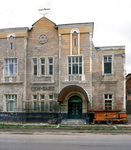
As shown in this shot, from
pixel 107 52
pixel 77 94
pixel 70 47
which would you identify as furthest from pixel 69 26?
pixel 77 94

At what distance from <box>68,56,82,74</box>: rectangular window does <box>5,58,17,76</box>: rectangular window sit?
634cm

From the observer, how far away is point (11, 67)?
82.0 ft

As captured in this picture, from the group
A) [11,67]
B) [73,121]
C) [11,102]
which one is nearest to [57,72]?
[11,67]

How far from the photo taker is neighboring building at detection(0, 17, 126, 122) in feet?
75.7

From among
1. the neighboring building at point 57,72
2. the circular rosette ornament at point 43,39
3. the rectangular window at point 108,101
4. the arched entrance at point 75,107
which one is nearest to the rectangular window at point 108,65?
the neighboring building at point 57,72

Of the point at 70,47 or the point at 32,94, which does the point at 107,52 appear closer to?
the point at 70,47

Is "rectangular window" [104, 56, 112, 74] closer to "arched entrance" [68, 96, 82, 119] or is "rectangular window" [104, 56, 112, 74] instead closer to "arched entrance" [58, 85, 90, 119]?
"arched entrance" [58, 85, 90, 119]

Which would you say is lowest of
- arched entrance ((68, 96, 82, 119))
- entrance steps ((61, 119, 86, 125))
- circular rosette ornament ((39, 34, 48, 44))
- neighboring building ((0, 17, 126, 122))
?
entrance steps ((61, 119, 86, 125))

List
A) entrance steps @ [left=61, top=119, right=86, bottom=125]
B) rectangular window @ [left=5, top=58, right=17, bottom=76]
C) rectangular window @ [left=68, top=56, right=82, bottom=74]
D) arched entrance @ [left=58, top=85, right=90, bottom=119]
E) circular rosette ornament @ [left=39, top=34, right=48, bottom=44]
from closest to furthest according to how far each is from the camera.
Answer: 1. entrance steps @ [left=61, top=119, right=86, bottom=125]
2. arched entrance @ [left=58, top=85, right=90, bottom=119]
3. rectangular window @ [left=68, top=56, right=82, bottom=74]
4. circular rosette ornament @ [left=39, top=34, right=48, bottom=44]
5. rectangular window @ [left=5, top=58, right=17, bottom=76]

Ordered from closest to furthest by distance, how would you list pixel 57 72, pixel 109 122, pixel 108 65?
pixel 109 122, pixel 108 65, pixel 57 72

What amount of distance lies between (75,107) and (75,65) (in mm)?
4555

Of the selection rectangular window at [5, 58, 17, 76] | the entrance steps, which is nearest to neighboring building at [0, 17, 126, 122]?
rectangular window at [5, 58, 17, 76]

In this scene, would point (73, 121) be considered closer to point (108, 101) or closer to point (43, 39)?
point (108, 101)

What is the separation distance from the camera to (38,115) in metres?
23.8
